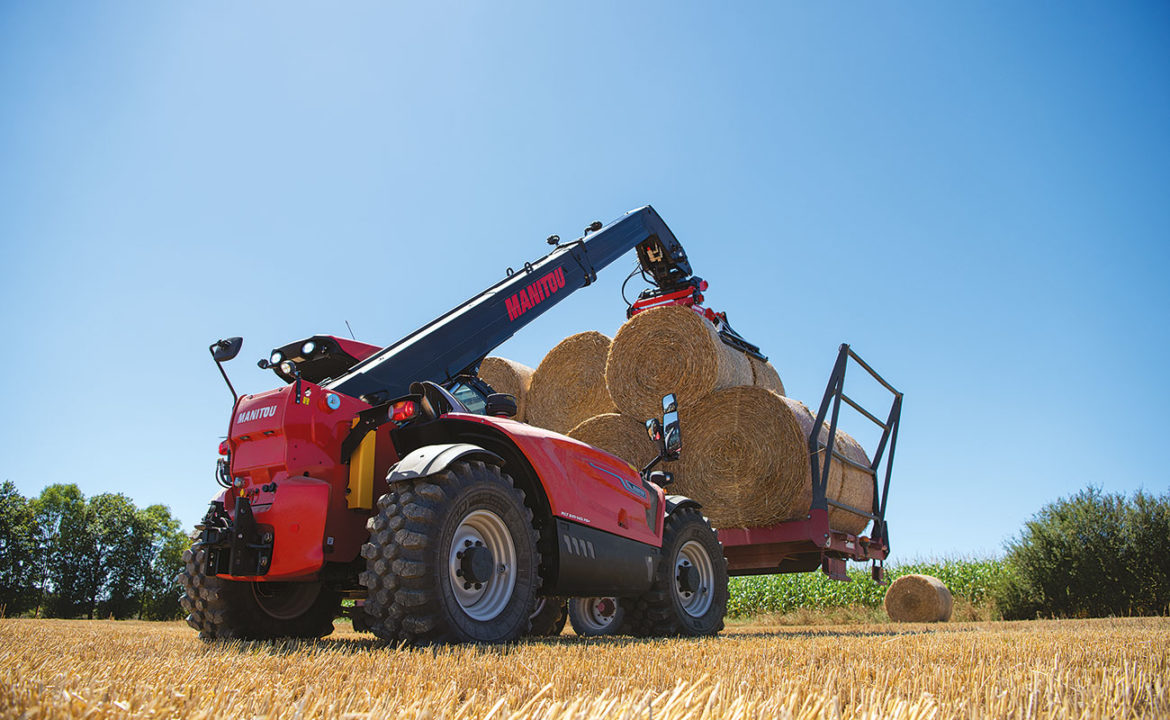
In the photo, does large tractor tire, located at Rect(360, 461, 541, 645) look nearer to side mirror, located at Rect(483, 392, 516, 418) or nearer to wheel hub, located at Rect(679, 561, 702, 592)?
side mirror, located at Rect(483, 392, 516, 418)

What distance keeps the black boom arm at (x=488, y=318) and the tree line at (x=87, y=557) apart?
18.5m

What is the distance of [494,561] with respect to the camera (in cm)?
392

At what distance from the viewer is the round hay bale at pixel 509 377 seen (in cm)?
972

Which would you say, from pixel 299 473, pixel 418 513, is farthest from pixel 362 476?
pixel 418 513

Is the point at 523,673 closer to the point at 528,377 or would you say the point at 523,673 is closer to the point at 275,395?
the point at 275,395

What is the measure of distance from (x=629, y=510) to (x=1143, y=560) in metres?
13.9

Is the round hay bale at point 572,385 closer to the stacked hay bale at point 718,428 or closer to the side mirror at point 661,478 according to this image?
the stacked hay bale at point 718,428

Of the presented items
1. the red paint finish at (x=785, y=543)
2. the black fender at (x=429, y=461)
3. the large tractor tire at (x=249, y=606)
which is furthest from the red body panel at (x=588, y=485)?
the red paint finish at (x=785, y=543)

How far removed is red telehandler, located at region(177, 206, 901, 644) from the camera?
11.5ft

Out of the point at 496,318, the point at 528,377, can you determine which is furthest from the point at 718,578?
the point at 528,377

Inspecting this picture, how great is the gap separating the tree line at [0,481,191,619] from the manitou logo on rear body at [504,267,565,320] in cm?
1871

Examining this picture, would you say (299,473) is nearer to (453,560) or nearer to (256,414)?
(256,414)

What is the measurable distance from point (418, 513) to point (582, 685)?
5.12ft

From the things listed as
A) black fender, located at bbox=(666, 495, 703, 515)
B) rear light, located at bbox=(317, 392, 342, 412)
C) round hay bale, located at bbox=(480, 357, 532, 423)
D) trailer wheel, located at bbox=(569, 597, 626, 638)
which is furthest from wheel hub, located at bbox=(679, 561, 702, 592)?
round hay bale, located at bbox=(480, 357, 532, 423)
